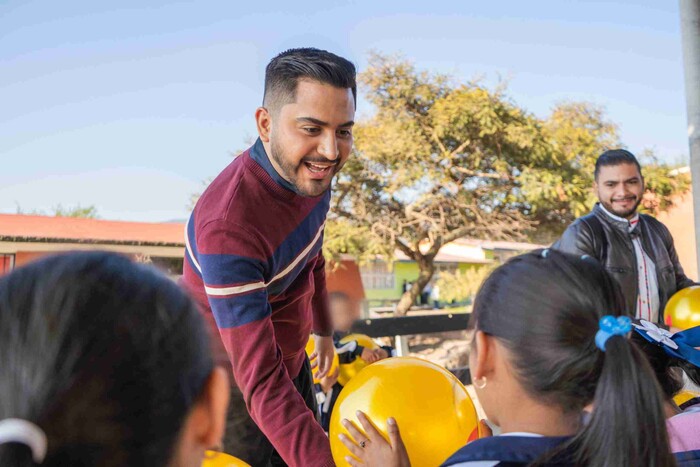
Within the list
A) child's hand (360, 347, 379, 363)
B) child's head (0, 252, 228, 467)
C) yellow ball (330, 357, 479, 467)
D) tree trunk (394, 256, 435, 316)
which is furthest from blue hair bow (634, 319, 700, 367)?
tree trunk (394, 256, 435, 316)

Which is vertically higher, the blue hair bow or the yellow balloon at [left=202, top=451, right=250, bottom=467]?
the blue hair bow

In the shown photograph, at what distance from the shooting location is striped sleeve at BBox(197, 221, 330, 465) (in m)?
1.60

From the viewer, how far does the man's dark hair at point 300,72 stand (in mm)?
1895

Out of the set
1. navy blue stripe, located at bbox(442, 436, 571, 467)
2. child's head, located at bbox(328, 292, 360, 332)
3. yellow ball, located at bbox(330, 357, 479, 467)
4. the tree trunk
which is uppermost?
navy blue stripe, located at bbox(442, 436, 571, 467)

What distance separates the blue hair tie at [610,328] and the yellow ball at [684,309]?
2063 mm

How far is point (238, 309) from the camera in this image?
5.46ft

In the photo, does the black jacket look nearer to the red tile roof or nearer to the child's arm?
the child's arm

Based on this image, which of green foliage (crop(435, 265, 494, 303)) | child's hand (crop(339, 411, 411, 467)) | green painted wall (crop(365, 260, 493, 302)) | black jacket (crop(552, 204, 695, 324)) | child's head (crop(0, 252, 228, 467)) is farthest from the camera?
green painted wall (crop(365, 260, 493, 302))

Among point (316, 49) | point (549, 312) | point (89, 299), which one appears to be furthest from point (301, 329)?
point (89, 299)

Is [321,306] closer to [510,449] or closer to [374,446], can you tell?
[374,446]

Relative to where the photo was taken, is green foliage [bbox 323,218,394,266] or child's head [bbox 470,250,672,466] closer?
child's head [bbox 470,250,672,466]

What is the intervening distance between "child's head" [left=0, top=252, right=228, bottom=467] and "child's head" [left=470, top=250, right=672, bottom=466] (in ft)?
2.35

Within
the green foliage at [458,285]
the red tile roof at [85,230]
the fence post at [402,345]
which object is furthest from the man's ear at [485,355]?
the green foliage at [458,285]

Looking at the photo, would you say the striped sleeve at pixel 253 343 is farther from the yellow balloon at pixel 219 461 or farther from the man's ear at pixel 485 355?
the man's ear at pixel 485 355
